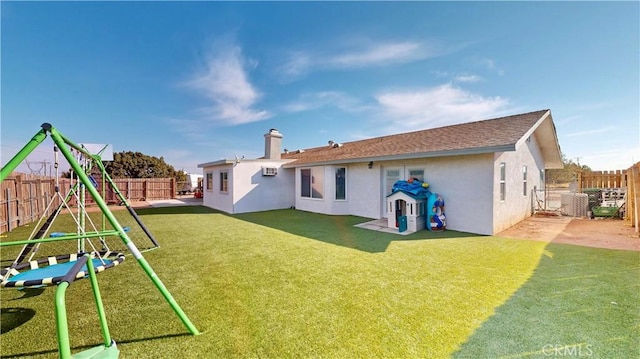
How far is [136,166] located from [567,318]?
42.0 metres

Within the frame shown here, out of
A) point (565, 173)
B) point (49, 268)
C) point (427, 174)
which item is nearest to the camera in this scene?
point (49, 268)

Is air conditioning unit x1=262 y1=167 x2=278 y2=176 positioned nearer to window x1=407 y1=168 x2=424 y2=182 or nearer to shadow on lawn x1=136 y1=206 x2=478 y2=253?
shadow on lawn x1=136 y1=206 x2=478 y2=253

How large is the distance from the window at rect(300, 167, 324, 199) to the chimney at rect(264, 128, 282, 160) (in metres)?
2.44

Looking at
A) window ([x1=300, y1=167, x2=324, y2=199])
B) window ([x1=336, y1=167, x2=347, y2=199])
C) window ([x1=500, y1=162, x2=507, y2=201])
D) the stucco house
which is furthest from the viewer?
window ([x1=300, y1=167, x2=324, y2=199])

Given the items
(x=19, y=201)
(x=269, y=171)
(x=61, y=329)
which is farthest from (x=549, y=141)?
(x=19, y=201)

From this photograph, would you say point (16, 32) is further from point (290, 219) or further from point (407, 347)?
point (407, 347)

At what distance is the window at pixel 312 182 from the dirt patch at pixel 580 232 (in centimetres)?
789

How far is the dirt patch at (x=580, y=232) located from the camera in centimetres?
653

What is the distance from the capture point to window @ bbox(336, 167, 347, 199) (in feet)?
40.3

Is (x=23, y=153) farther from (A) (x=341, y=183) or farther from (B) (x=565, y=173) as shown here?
(B) (x=565, y=173)

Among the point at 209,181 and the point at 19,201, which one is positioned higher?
the point at 209,181

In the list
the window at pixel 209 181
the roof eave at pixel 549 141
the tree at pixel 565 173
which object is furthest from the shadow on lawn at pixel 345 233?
the tree at pixel 565 173

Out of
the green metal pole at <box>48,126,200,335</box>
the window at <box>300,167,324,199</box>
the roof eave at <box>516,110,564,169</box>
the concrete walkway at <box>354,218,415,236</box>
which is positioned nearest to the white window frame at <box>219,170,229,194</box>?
the window at <box>300,167,324,199</box>

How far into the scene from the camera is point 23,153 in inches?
88.7
